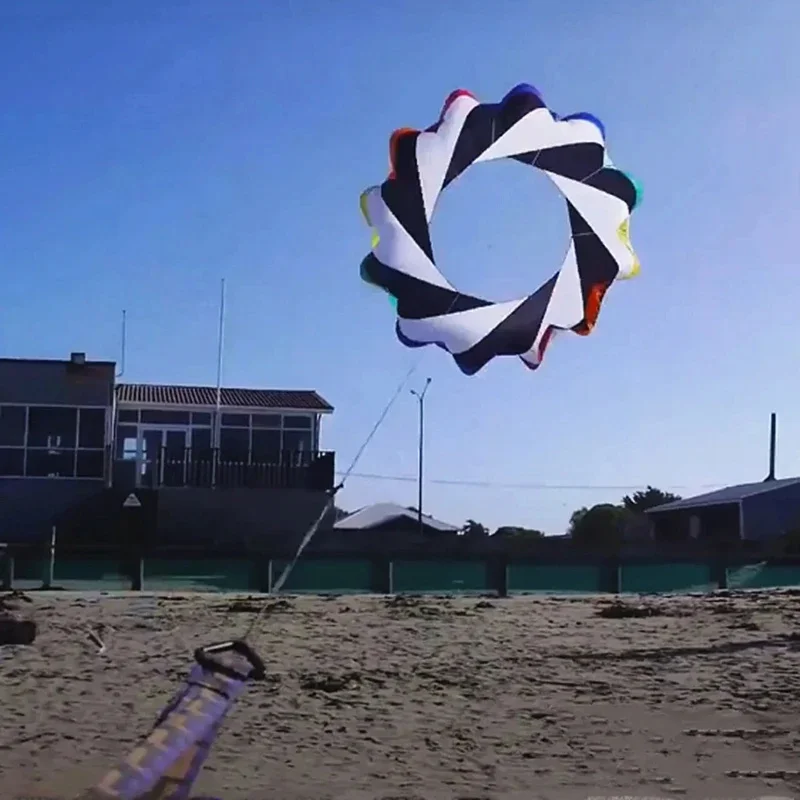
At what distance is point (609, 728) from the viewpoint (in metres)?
8.59

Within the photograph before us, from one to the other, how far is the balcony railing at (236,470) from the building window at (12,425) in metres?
2.94

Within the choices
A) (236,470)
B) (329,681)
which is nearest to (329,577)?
(329,681)

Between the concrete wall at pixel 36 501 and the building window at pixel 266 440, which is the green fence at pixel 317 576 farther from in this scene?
the building window at pixel 266 440

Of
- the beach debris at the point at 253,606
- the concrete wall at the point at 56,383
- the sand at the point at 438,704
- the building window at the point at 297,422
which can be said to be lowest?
the sand at the point at 438,704

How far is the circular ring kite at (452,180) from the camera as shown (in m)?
9.08

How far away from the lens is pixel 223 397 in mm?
32344

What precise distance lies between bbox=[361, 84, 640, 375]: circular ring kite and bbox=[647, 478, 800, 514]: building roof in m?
30.5

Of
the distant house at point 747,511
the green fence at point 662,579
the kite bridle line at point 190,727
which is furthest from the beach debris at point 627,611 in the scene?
the distant house at point 747,511

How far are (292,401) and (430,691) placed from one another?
73.9 feet

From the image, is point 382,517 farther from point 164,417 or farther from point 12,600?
point 12,600

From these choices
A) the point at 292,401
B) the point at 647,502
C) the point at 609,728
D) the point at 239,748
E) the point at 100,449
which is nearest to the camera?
the point at 239,748

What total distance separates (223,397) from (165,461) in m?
3.15

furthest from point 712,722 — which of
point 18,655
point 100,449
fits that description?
point 100,449

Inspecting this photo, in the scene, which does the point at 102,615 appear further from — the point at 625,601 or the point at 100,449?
the point at 100,449
